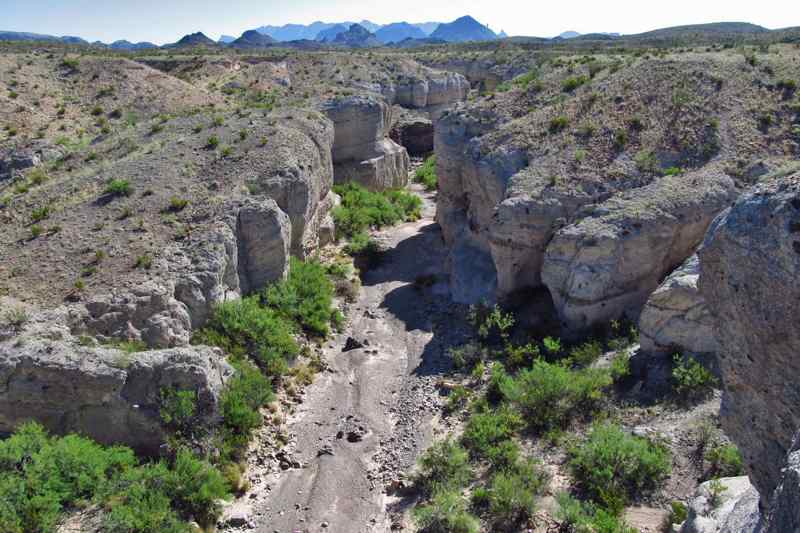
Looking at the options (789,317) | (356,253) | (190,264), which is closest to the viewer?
(789,317)

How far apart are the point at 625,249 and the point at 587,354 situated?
4.03m

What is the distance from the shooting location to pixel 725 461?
13078 mm

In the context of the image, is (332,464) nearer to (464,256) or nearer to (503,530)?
(503,530)

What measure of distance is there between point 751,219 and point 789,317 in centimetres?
142

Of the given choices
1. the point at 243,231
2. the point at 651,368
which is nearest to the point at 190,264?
the point at 243,231

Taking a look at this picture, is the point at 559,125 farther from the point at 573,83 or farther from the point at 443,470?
the point at 443,470

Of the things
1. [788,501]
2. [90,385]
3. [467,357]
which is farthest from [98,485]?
[788,501]

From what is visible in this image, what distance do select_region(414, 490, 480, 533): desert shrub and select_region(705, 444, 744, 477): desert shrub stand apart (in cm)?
557

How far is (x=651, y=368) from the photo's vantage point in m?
17.0

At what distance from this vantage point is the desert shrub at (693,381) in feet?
51.0

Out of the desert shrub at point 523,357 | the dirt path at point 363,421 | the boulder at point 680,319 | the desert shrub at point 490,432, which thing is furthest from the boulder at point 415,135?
the desert shrub at point 490,432

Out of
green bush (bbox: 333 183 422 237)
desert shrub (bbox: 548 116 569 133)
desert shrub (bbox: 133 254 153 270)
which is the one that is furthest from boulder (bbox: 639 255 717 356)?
green bush (bbox: 333 183 422 237)

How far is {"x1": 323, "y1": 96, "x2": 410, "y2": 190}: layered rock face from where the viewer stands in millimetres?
37594

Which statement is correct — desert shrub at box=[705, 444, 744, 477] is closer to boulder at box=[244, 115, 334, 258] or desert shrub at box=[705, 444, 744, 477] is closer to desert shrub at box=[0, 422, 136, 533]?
desert shrub at box=[0, 422, 136, 533]
